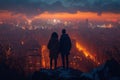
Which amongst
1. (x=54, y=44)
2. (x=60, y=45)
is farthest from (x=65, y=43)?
(x=54, y=44)

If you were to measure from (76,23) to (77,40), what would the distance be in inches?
741

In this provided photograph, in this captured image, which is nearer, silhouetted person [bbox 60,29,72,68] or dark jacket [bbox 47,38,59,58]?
silhouetted person [bbox 60,29,72,68]

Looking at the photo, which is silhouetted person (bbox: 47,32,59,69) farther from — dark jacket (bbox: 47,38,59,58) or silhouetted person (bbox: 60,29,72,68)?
silhouetted person (bbox: 60,29,72,68)

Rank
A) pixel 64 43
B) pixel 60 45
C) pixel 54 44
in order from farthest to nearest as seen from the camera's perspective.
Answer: pixel 54 44 → pixel 60 45 → pixel 64 43

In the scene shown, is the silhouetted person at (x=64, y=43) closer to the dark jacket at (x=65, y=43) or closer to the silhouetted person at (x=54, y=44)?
the dark jacket at (x=65, y=43)

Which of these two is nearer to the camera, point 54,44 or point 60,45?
point 60,45

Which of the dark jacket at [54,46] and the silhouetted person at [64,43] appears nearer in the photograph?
the silhouetted person at [64,43]

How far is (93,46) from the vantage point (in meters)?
71.2

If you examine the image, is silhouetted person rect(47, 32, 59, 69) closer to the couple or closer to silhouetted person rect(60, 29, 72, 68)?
the couple

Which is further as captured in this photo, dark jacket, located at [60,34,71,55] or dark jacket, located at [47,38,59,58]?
dark jacket, located at [47,38,59,58]

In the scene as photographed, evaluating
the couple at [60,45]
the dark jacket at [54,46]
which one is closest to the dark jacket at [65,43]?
the couple at [60,45]

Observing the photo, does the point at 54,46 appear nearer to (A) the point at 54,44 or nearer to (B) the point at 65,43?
(A) the point at 54,44

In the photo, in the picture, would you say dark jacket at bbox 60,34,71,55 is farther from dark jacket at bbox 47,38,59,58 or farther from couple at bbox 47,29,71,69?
dark jacket at bbox 47,38,59,58

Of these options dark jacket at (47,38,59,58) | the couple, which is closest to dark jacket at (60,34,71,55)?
the couple
